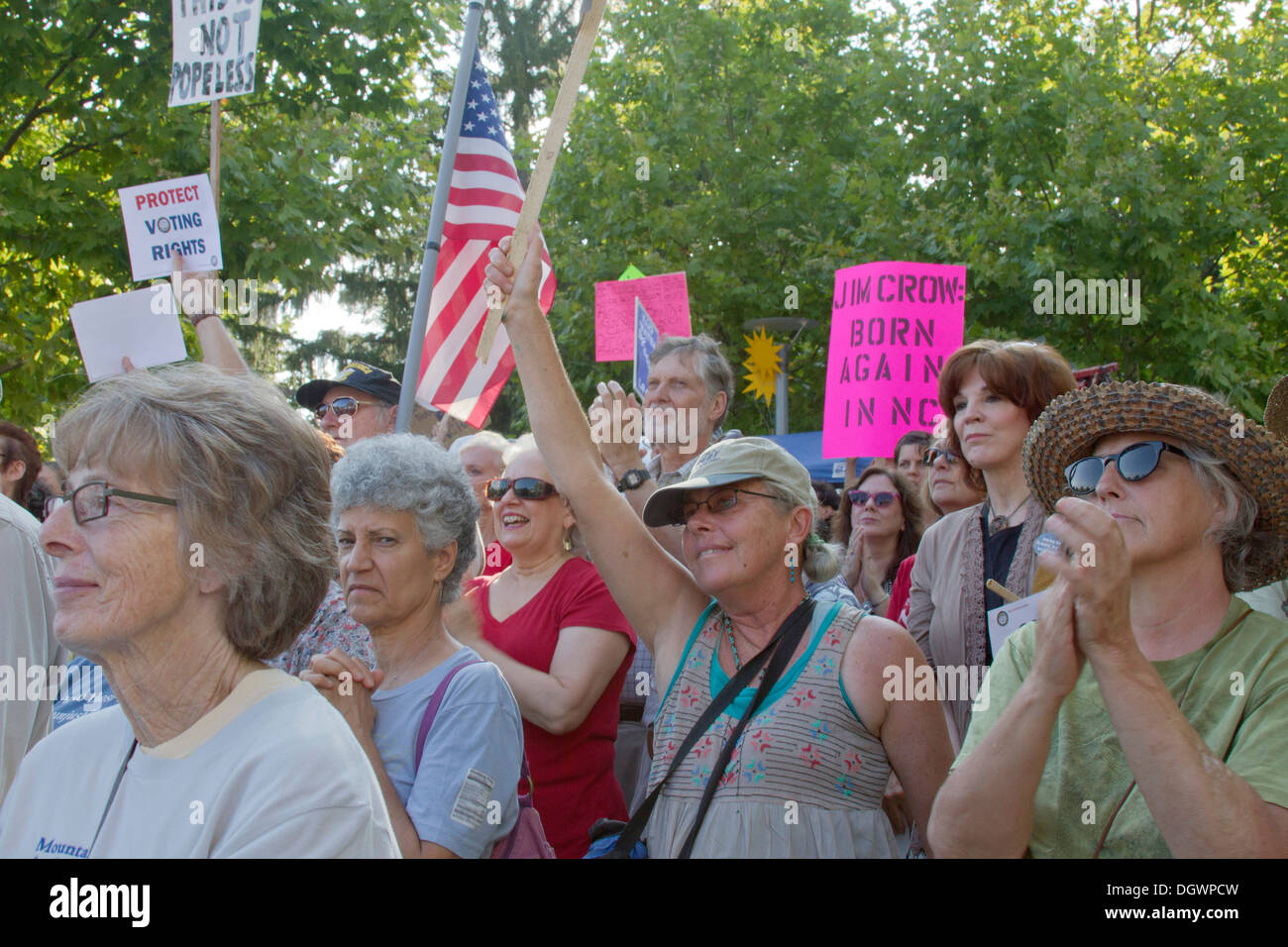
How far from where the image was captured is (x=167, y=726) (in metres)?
1.94

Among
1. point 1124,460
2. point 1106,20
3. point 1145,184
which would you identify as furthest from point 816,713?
point 1106,20

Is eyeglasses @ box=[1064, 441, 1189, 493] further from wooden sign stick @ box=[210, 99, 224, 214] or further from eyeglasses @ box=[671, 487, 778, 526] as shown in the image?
wooden sign stick @ box=[210, 99, 224, 214]

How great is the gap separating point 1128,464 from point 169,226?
4.82m

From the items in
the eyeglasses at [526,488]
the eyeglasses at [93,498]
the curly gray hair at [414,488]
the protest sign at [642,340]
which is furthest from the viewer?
the protest sign at [642,340]

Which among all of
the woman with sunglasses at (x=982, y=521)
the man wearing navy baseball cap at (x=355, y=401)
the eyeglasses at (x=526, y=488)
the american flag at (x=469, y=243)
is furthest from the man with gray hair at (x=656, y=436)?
the man wearing navy baseball cap at (x=355, y=401)

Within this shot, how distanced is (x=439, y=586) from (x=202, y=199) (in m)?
3.31

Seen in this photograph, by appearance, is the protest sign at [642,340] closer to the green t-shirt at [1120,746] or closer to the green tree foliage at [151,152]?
the green tree foliage at [151,152]

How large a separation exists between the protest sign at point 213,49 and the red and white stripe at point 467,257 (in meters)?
1.22

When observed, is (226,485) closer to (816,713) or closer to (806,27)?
(816,713)

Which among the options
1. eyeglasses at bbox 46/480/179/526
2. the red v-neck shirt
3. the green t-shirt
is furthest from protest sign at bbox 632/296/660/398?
eyeglasses at bbox 46/480/179/526

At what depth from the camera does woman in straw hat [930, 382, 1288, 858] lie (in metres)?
1.94

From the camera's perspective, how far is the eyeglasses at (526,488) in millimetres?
3926

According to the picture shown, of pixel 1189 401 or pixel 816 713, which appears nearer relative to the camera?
pixel 1189 401

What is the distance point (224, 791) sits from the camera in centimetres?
175
